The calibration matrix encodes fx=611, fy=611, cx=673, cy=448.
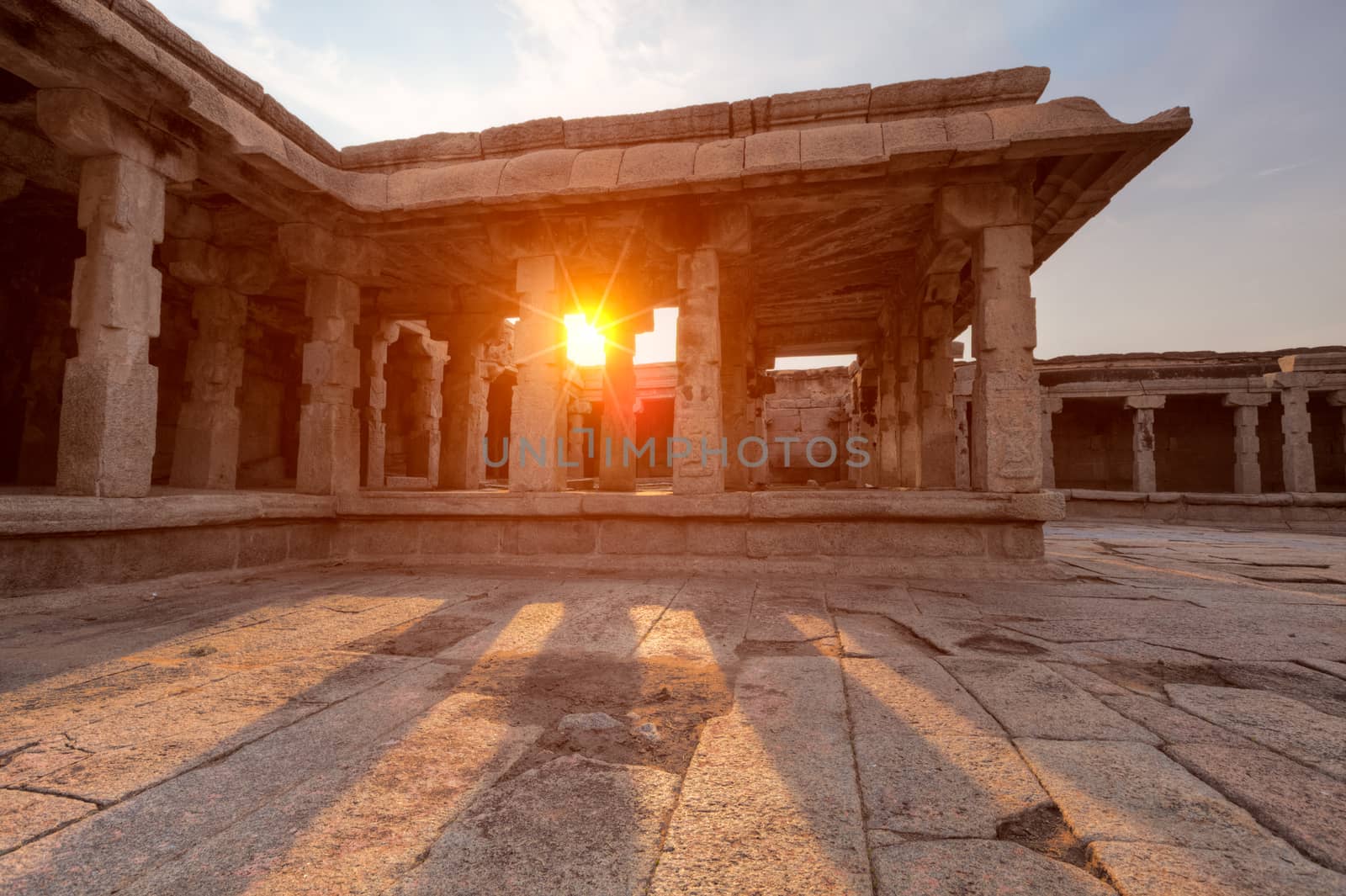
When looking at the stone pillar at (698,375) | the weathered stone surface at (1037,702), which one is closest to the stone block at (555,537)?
the stone pillar at (698,375)

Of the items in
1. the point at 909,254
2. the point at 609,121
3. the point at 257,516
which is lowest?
the point at 257,516

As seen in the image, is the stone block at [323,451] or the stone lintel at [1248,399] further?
the stone lintel at [1248,399]

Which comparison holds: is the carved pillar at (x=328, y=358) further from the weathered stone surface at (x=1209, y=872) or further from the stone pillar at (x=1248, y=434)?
the stone pillar at (x=1248, y=434)

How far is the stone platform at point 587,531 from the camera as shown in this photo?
4523mm

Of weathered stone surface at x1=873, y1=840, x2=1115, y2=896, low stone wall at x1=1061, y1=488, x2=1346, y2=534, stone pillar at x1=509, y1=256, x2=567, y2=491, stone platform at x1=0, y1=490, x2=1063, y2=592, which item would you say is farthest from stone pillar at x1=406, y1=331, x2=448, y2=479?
low stone wall at x1=1061, y1=488, x2=1346, y2=534

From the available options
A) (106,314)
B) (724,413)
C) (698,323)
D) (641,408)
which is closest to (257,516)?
(106,314)

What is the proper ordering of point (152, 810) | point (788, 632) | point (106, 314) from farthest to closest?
point (106, 314) < point (788, 632) < point (152, 810)

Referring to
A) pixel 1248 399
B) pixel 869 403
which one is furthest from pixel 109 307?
pixel 1248 399

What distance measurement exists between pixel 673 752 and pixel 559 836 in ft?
1.74

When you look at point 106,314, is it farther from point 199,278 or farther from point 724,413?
point 724,413

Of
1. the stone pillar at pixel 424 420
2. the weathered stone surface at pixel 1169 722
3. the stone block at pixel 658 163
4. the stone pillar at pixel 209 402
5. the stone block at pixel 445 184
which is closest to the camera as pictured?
the weathered stone surface at pixel 1169 722

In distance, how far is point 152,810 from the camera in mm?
1441

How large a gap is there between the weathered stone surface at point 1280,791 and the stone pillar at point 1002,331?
361 centimetres

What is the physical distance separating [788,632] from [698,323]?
130 inches
